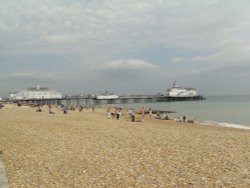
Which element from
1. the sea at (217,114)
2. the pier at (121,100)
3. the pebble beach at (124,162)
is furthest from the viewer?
the pier at (121,100)

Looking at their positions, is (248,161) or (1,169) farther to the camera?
(248,161)

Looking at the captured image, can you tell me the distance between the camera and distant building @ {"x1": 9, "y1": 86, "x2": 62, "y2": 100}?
116 metres

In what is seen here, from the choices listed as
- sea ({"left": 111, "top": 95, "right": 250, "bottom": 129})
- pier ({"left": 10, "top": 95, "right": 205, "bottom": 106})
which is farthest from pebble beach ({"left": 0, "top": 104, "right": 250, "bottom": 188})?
pier ({"left": 10, "top": 95, "right": 205, "bottom": 106})

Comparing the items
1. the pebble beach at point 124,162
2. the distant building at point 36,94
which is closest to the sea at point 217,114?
the pebble beach at point 124,162

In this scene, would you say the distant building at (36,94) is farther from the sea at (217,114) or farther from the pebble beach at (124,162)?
the pebble beach at (124,162)

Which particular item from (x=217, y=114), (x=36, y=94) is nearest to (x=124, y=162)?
(x=217, y=114)

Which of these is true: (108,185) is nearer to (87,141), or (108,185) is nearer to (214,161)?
(214,161)

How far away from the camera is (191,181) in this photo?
7.91 meters

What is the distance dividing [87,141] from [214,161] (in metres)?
5.48

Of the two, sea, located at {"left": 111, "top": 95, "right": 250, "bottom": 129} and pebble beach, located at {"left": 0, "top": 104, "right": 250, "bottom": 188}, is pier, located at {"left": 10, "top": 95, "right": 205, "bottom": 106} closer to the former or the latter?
sea, located at {"left": 111, "top": 95, "right": 250, "bottom": 129}

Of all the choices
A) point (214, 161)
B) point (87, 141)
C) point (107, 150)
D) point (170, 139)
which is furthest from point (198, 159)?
point (87, 141)

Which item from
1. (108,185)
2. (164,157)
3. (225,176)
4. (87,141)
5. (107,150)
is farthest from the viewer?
(87,141)

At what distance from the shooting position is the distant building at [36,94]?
116 metres

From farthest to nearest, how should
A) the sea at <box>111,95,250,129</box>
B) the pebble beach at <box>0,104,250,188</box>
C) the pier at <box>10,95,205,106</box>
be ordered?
the pier at <box>10,95,205,106</box>, the sea at <box>111,95,250,129</box>, the pebble beach at <box>0,104,250,188</box>
